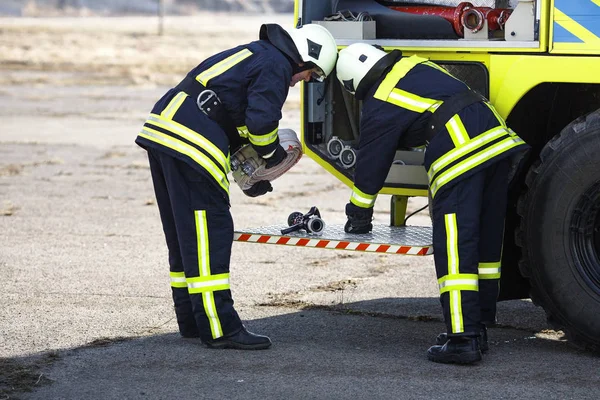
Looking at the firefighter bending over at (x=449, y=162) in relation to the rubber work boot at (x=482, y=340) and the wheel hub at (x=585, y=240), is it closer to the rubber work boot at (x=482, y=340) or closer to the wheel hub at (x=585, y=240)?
the rubber work boot at (x=482, y=340)

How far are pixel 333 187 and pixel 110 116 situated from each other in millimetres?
7028

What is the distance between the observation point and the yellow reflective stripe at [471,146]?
5.52 metres

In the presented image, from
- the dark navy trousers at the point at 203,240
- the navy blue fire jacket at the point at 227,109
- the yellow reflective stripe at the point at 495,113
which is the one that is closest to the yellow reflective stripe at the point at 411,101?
the yellow reflective stripe at the point at 495,113

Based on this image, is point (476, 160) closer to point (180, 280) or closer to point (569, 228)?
point (569, 228)

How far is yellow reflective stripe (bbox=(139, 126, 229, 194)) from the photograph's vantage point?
5691 millimetres

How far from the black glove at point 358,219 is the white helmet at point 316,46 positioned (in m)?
0.73

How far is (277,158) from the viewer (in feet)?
20.0

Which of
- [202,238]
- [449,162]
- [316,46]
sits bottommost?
[202,238]

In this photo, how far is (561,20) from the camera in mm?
5543

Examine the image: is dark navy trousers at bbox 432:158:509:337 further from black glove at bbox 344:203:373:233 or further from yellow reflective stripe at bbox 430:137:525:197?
black glove at bbox 344:203:373:233

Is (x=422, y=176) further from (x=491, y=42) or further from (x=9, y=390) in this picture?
(x=9, y=390)

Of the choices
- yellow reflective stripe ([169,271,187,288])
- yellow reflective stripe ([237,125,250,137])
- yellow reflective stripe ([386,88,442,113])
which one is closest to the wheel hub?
yellow reflective stripe ([386,88,442,113])

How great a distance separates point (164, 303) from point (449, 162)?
2.24 metres

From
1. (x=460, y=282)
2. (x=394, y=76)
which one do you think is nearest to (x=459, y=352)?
(x=460, y=282)
